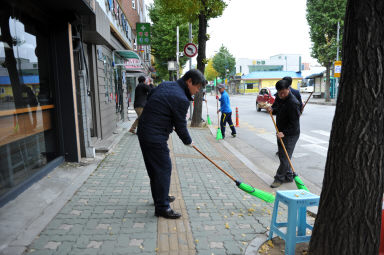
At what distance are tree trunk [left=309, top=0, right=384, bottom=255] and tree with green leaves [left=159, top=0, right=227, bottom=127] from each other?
33.9ft

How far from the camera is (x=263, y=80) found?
217 ft

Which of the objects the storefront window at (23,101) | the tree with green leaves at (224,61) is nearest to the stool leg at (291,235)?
the storefront window at (23,101)

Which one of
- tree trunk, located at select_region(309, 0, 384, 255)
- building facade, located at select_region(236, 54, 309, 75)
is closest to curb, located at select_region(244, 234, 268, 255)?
tree trunk, located at select_region(309, 0, 384, 255)

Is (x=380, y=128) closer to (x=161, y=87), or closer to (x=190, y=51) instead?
(x=161, y=87)

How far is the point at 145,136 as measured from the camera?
353cm

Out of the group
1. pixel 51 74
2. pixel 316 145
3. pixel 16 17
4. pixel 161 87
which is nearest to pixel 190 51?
pixel 316 145

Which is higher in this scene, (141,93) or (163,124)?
(141,93)

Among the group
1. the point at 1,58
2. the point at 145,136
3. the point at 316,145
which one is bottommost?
the point at 316,145

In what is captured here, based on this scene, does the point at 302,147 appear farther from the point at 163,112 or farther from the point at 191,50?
the point at 191,50

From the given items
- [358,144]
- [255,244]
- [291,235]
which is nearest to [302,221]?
[291,235]

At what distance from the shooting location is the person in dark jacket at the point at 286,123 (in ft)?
17.1

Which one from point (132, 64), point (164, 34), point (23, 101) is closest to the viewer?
point (23, 101)

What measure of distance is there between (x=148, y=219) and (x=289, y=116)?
3.05 meters

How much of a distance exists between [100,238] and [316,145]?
7.36m
